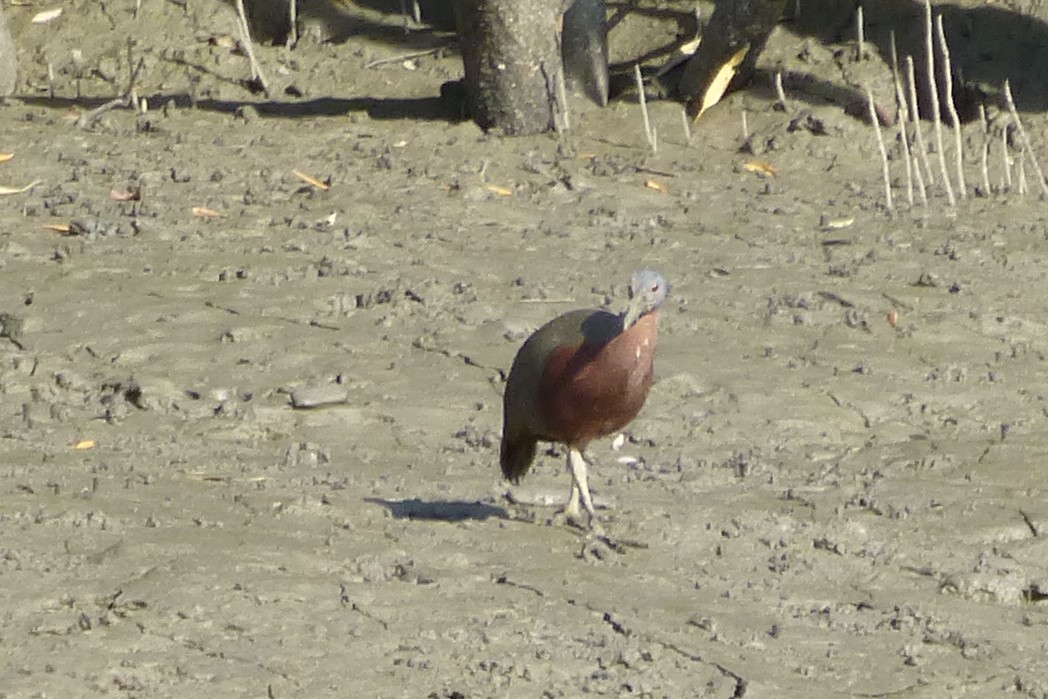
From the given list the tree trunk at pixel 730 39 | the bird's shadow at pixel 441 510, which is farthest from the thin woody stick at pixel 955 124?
the bird's shadow at pixel 441 510

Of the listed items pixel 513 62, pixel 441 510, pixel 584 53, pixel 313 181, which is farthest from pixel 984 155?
pixel 441 510

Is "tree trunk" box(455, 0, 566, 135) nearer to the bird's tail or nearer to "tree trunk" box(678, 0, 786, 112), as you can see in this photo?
"tree trunk" box(678, 0, 786, 112)

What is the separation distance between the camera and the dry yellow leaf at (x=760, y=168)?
363 inches

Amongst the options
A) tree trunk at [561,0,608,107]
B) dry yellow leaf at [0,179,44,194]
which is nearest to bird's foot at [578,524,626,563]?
dry yellow leaf at [0,179,44,194]

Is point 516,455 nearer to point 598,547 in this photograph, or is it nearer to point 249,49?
point 598,547

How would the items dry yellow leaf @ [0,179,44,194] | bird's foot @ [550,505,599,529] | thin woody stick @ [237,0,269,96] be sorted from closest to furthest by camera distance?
bird's foot @ [550,505,599,529]
dry yellow leaf @ [0,179,44,194]
thin woody stick @ [237,0,269,96]

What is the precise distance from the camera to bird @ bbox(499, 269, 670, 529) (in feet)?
17.4

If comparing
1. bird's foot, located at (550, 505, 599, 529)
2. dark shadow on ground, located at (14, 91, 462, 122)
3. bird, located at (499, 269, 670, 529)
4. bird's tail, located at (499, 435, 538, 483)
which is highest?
dark shadow on ground, located at (14, 91, 462, 122)

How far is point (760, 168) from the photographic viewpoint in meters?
9.26

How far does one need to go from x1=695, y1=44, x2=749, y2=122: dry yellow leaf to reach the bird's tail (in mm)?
4335

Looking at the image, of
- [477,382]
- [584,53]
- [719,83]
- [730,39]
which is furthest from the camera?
[584,53]

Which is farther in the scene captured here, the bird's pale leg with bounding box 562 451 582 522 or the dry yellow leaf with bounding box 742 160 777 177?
the dry yellow leaf with bounding box 742 160 777 177

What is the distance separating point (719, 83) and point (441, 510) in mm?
4751

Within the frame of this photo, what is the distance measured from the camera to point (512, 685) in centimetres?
427
